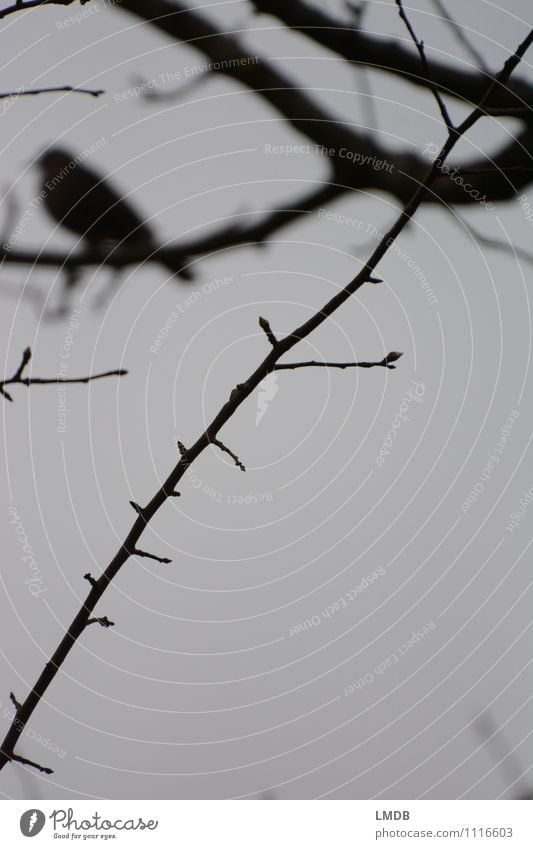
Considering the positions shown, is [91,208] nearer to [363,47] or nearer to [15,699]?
[363,47]

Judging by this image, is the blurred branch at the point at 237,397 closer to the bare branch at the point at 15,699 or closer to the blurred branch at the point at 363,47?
the bare branch at the point at 15,699

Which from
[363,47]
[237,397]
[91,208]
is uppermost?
[363,47]

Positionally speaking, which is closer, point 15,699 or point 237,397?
point 237,397

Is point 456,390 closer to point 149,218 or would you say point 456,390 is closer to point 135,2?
point 149,218

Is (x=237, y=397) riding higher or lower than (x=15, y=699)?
higher

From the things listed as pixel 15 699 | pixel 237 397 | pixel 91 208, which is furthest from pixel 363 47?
pixel 15 699
